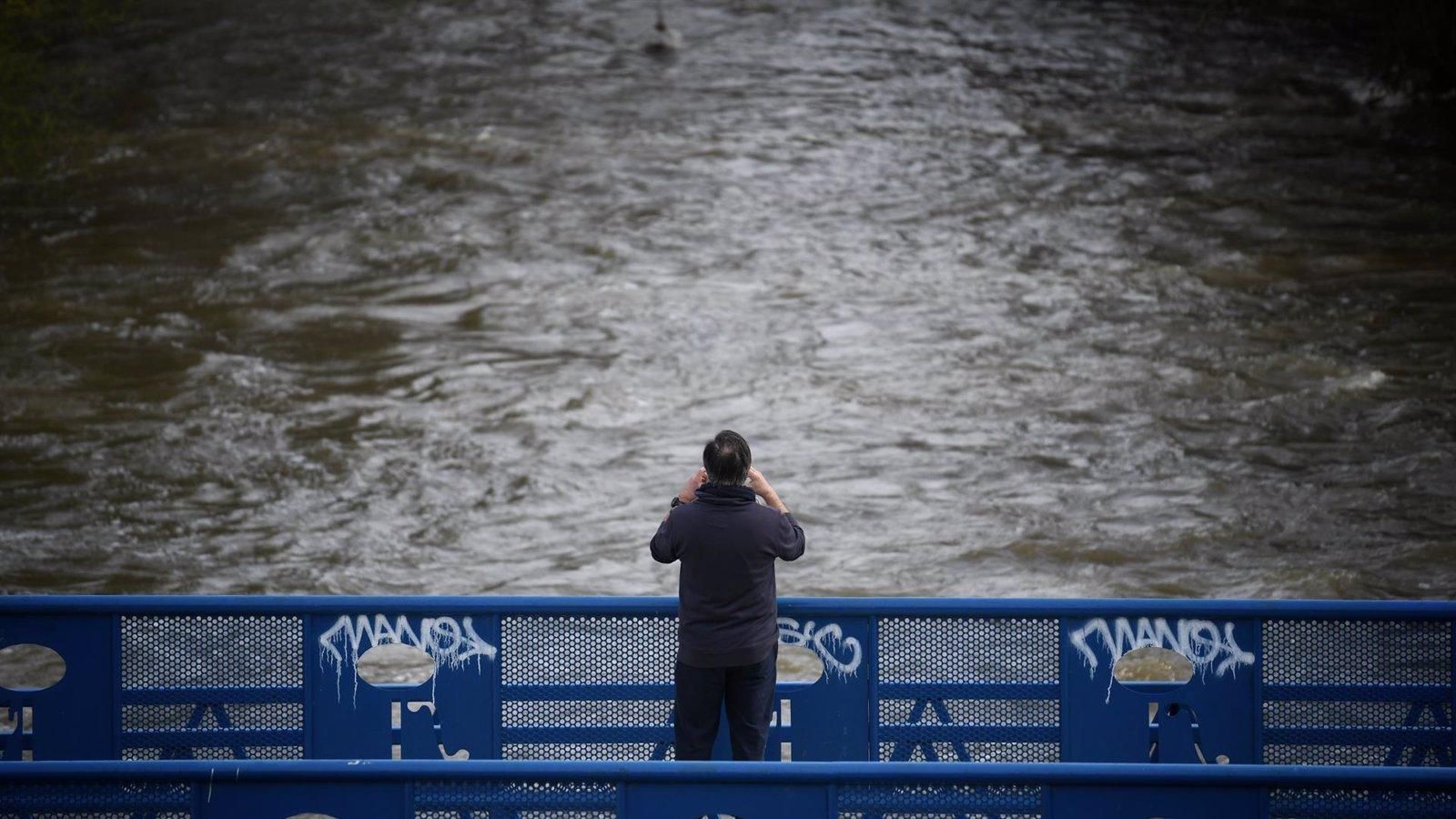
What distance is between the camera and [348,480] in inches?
541

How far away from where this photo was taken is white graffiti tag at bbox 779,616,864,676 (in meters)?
6.92

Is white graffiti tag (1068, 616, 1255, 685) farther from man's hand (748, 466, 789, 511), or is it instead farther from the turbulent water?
the turbulent water

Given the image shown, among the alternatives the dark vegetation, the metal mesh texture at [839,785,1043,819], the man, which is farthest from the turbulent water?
the metal mesh texture at [839,785,1043,819]

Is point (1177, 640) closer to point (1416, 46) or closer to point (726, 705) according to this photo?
point (726, 705)

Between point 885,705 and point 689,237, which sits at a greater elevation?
point 689,237

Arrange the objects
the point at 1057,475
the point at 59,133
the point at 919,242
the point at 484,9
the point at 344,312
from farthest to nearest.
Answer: the point at 484,9, the point at 59,133, the point at 919,242, the point at 344,312, the point at 1057,475

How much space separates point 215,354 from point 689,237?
6437 mm

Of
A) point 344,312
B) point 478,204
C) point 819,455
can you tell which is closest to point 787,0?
point 478,204

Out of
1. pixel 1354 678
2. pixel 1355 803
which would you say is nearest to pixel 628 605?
pixel 1355 803

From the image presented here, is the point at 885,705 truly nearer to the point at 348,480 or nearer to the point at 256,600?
the point at 256,600

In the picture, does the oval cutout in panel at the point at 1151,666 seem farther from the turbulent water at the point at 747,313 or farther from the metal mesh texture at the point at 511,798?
the metal mesh texture at the point at 511,798

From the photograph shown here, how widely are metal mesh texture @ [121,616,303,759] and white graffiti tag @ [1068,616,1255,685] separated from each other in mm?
3434

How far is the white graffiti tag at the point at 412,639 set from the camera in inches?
272

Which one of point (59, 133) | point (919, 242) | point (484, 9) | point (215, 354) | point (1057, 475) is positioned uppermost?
point (484, 9)
